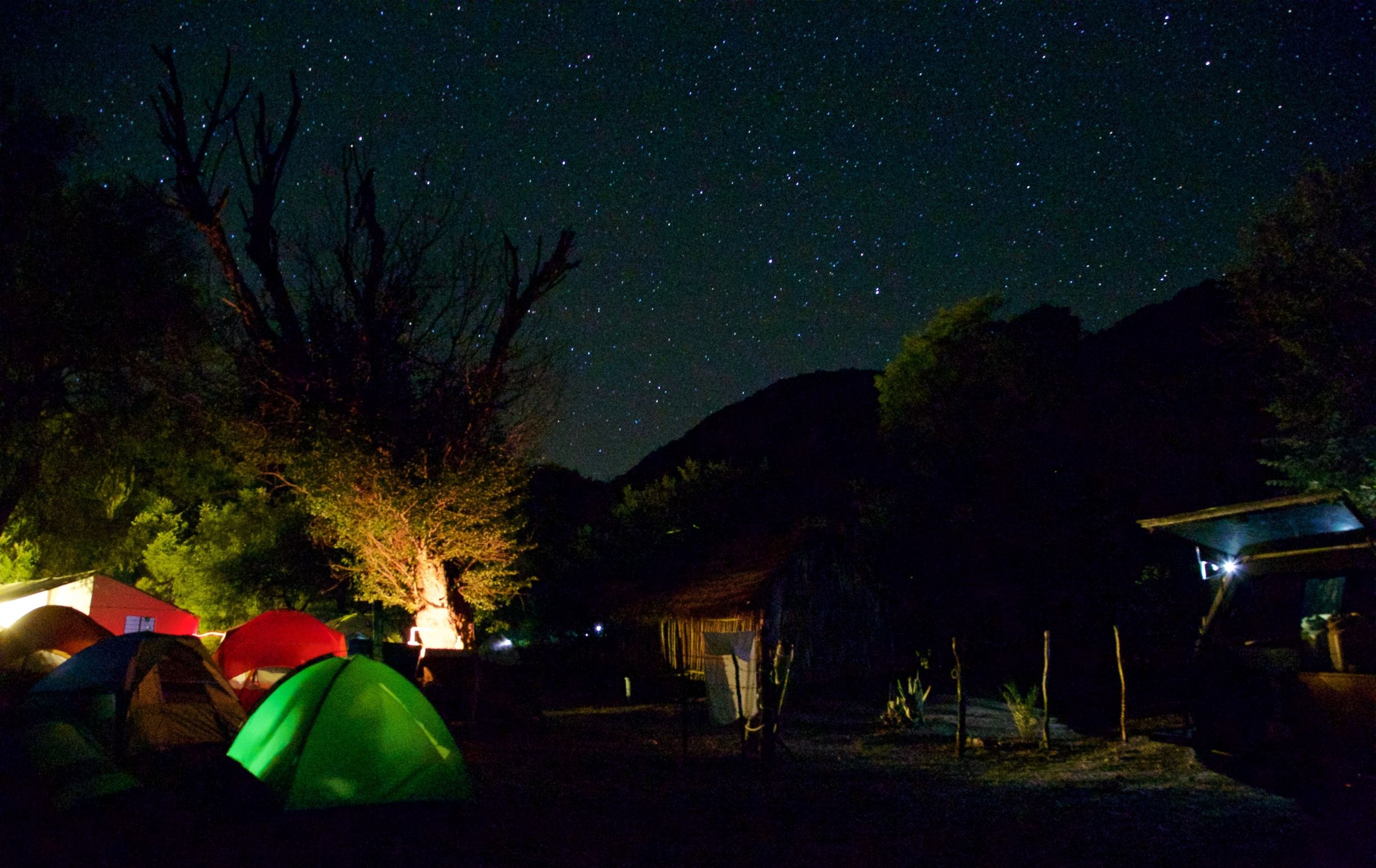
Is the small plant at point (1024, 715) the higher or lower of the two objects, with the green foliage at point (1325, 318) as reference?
lower

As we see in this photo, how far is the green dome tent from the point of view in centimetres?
823

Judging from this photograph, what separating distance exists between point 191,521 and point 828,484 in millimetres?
32654

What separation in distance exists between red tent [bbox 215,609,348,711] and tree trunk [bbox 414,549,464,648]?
2.82 meters

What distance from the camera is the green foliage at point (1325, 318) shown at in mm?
19344

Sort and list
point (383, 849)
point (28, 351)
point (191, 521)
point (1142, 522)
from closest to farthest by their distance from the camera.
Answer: point (383, 849) < point (1142, 522) < point (28, 351) < point (191, 521)

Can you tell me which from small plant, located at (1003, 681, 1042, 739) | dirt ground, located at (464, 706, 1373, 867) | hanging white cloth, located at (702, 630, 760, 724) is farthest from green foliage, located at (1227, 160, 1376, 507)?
hanging white cloth, located at (702, 630, 760, 724)

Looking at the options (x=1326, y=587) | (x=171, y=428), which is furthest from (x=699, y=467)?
(x=1326, y=587)

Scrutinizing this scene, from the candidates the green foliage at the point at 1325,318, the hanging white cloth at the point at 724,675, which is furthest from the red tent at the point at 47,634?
the green foliage at the point at 1325,318

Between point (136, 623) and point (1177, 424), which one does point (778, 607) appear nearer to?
point (136, 623)

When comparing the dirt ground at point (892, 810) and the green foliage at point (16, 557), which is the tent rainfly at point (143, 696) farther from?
the green foliage at point (16, 557)

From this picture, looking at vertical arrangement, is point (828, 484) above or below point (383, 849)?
above

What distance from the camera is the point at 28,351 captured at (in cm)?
1806

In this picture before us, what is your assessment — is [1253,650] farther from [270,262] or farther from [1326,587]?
[270,262]

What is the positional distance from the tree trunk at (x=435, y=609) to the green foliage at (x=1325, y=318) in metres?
19.9
